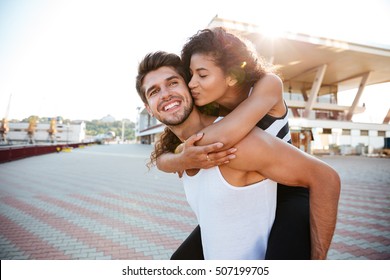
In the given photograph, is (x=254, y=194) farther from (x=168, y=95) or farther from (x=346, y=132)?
(x=346, y=132)

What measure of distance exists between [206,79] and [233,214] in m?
0.84

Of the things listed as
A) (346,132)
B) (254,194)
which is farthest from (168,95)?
(346,132)

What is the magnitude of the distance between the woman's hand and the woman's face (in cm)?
38

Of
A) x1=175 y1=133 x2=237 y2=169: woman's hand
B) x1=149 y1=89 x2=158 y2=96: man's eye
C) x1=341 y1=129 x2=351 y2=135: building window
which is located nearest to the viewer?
x1=175 y1=133 x2=237 y2=169: woman's hand

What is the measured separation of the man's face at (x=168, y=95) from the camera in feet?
5.31

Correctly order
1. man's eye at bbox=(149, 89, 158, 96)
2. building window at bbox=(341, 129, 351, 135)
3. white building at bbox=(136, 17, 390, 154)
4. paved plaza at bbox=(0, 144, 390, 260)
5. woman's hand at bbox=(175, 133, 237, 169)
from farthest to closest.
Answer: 1. building window at bbox=(341, 129, 351, 135)
2. white building at bbox=(136, 17, 390, 154)
3. paved plaza at bbox=(0, 144, 390, 260)
4. man's eye at bbox=(149, 89, 158, 96)
5. woman's hand at bbox=(175, 133, 237, 169)

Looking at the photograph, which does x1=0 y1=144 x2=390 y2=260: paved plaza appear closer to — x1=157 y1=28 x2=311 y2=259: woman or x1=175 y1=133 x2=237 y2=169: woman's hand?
x1=157 y1=28 x2=311 y2=259: woman

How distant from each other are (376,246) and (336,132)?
29514 millimetres

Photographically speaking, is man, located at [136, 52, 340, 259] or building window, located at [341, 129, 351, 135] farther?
building window, located at [341, 129, 351, 135]

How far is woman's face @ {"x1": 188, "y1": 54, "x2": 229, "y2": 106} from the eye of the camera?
5.18 feet

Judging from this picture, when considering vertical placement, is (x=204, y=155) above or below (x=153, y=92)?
below

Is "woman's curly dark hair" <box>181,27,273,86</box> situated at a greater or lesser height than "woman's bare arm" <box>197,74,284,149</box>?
greater

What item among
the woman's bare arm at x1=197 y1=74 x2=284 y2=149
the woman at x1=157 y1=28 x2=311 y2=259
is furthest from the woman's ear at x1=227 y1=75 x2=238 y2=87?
the woman's bare arm at x1=197 y1=74 x2=284 y2=149

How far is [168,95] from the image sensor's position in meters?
1.65
